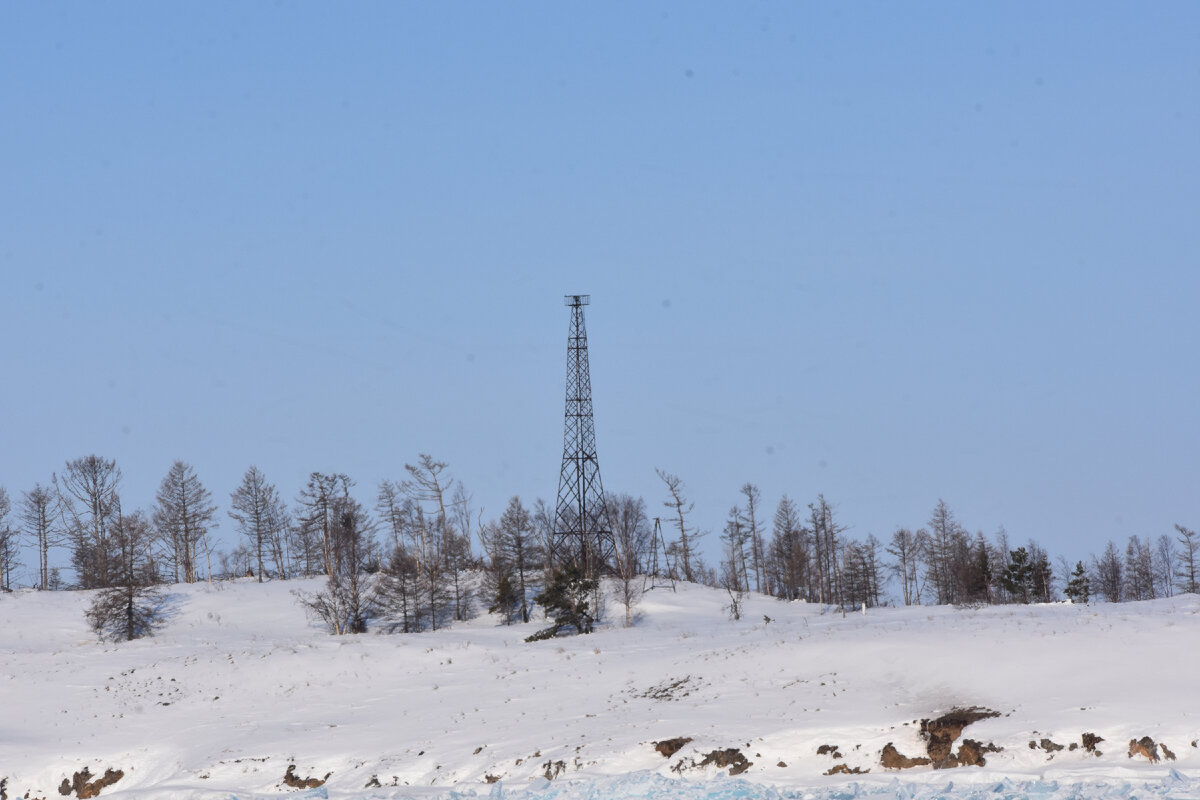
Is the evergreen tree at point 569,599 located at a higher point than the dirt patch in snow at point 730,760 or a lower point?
higher

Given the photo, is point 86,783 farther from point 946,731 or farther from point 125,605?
point 125,605

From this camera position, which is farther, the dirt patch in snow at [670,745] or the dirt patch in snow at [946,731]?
the dirt patch in snow at [670,745]

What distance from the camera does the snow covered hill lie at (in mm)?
23844

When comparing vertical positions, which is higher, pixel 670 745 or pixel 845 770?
pixel 670 745

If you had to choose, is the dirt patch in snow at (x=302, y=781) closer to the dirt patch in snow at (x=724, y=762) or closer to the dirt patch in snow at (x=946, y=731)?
the dirt patch in snow at (x=724, y=762)

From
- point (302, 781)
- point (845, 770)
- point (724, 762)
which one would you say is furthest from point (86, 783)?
point (845, 770)

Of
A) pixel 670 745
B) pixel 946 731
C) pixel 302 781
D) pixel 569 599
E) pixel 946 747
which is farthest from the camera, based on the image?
pixel 569 599

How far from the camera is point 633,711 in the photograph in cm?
3119

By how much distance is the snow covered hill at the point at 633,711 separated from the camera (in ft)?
78.2

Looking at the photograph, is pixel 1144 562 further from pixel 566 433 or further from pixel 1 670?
pixel 1 670

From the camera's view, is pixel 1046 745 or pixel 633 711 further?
pixel 633 711

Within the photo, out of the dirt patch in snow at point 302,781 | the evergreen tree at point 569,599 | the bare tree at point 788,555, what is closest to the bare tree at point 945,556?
the bare tree at point 788,555

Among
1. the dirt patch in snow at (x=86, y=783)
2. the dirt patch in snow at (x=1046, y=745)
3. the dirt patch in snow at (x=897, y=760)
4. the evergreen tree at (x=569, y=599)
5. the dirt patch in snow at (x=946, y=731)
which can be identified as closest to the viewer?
the dirt patch in snow at (x=1046, y=745)

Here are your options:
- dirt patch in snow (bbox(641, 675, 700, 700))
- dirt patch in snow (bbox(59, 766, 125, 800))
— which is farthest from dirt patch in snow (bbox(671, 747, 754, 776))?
dirt patch in snow (bbox(59, 766, 125, 800))
